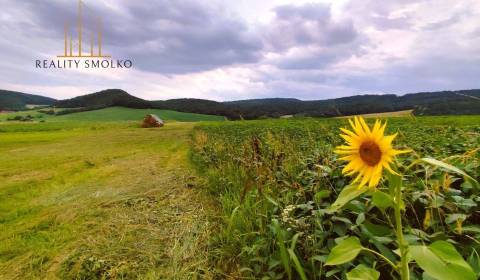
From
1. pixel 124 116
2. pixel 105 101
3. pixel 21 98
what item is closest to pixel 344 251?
pixel 124 116

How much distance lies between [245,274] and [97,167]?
9.09m

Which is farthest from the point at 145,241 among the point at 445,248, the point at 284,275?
the point at 445,248

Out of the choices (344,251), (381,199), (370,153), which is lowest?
(344,251)

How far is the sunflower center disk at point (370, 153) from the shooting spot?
4.43 feet

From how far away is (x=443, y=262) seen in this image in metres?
1.34

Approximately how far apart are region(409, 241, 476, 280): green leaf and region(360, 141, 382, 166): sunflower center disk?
36 cm

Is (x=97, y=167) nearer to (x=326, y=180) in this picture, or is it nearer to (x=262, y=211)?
(x=262, y=211)

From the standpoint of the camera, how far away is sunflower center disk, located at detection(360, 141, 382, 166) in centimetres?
135

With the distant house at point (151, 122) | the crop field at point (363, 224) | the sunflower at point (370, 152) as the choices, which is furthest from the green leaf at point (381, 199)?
the distant house at point (151, 122)

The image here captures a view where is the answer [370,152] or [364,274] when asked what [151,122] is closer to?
[364,274]

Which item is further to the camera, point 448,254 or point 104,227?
point 104,227

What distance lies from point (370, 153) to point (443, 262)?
0.49 meters

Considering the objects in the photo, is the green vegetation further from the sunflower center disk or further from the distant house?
the sunflower center disk

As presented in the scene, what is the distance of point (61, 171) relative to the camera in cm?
1041
